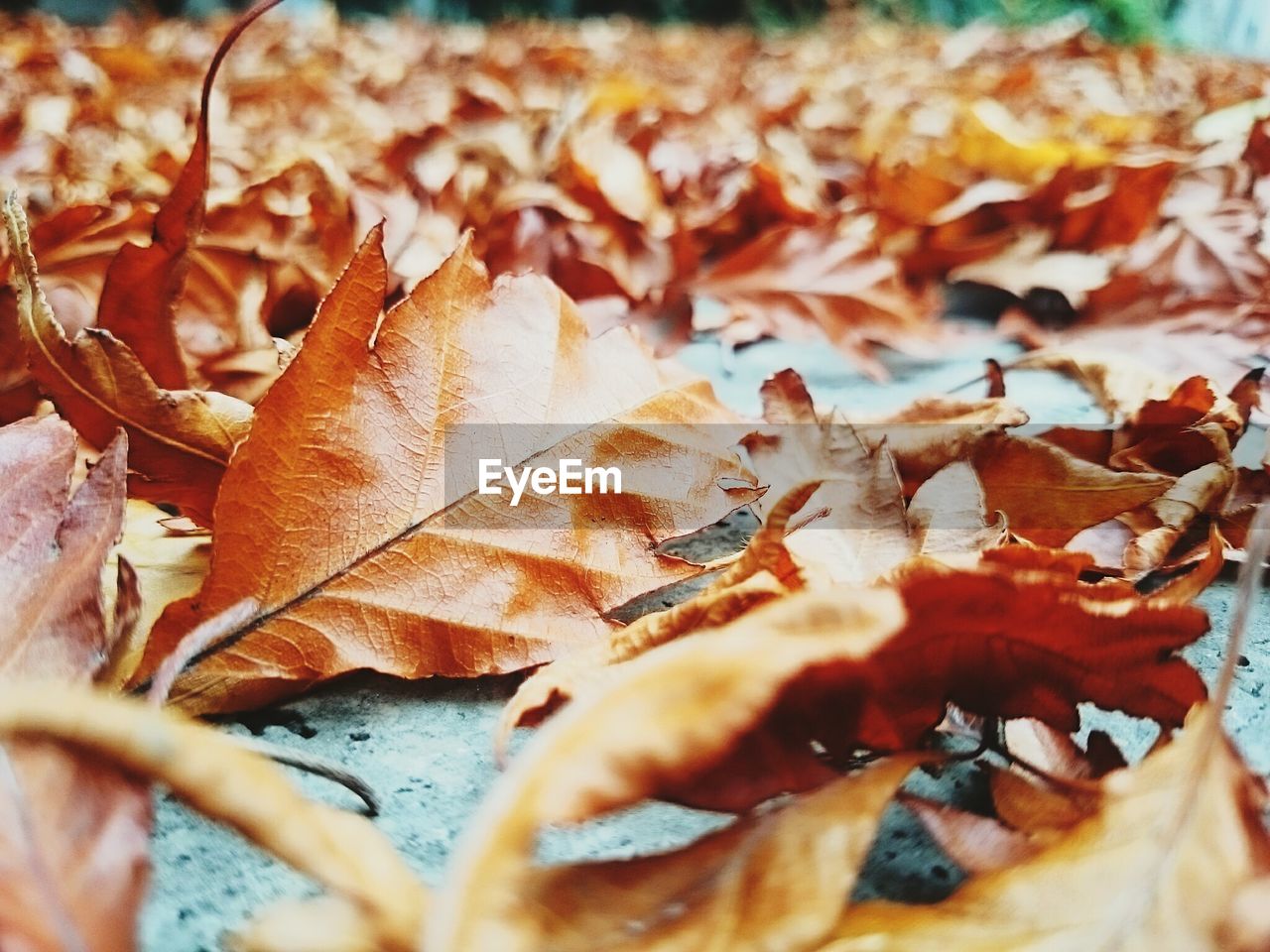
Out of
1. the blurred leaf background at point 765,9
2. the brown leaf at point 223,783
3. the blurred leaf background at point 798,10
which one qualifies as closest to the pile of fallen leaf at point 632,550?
the brown leaf at point 223,783

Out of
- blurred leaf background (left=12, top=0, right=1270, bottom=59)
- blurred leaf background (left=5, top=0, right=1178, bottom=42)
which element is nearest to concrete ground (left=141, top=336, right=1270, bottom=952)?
blurred leaf background (left=12, top=0, right=1270, bottom=59)

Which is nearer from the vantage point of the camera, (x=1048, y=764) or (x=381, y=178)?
(x=1048, y=764)

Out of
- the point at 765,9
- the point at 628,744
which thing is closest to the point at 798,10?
the point at 765,9

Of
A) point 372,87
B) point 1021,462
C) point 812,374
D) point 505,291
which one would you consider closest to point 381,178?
point 812,374

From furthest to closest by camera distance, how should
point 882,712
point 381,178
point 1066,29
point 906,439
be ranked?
1. point 1066,29
2. point 381,178
3. point 906,439
4. point 882,712

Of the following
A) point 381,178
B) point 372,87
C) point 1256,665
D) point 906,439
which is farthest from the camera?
point 372,87

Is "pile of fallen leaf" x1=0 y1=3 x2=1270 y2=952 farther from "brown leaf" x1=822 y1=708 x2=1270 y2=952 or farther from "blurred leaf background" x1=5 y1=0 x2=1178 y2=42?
"blurred leaf background" x1=5 y1=0 x2=1178 y2=42

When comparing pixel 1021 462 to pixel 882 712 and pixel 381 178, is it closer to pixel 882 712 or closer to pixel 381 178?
pixel 882 712
